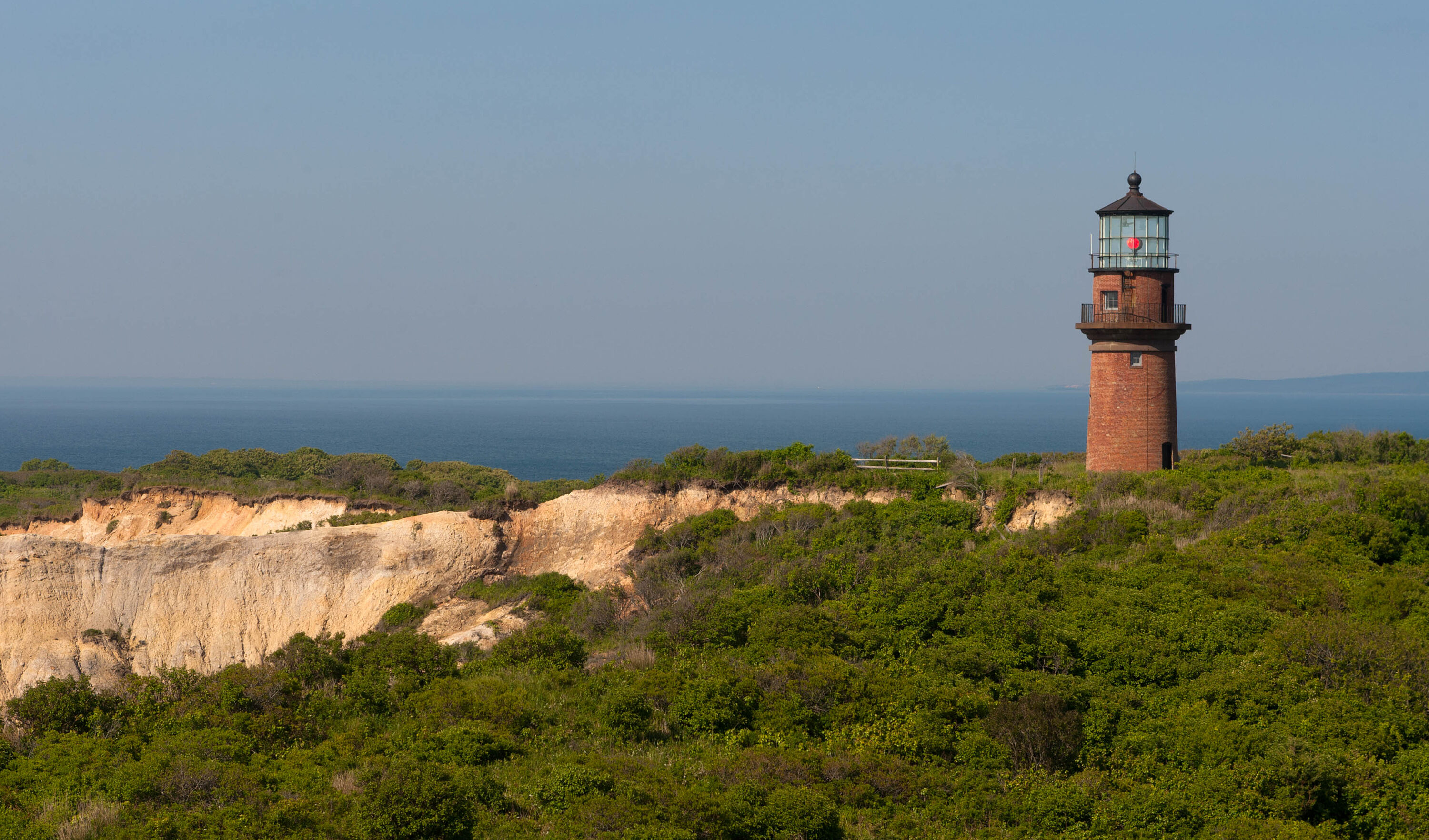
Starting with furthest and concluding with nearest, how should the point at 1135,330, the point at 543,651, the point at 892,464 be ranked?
the point at 892,464 → the point at 1135,330 → the point at 543,651

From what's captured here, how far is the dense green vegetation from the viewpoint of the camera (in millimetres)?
13562

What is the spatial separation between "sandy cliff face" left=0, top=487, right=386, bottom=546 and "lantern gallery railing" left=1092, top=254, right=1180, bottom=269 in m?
25.7

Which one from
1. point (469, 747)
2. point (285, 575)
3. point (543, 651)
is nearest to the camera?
point (469, 747)

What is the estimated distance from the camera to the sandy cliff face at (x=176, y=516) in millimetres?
38156

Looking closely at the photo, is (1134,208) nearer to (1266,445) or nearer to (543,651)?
(1266,445)

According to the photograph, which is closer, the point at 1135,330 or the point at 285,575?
the point at 1135,330

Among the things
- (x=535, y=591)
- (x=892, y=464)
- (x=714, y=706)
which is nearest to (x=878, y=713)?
(x=714, y=706)

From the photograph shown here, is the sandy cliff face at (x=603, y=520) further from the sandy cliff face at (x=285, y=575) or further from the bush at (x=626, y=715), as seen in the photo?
the bush at (x=626, y=715)

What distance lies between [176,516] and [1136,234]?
1331 inches

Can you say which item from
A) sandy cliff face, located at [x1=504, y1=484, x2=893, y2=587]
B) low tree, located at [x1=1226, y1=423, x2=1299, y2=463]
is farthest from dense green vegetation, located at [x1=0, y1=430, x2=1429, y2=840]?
sandy cliff face, located at [x1=504, y1=484, x2=893, y2=587]

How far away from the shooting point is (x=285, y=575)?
106ft

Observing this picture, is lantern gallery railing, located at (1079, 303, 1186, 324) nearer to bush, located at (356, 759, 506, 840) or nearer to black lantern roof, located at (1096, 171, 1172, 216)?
black lantern roof, located at (1096, 171, 1172, 216)

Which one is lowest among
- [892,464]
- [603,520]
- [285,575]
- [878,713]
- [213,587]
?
[213,587]

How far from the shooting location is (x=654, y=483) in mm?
33906
